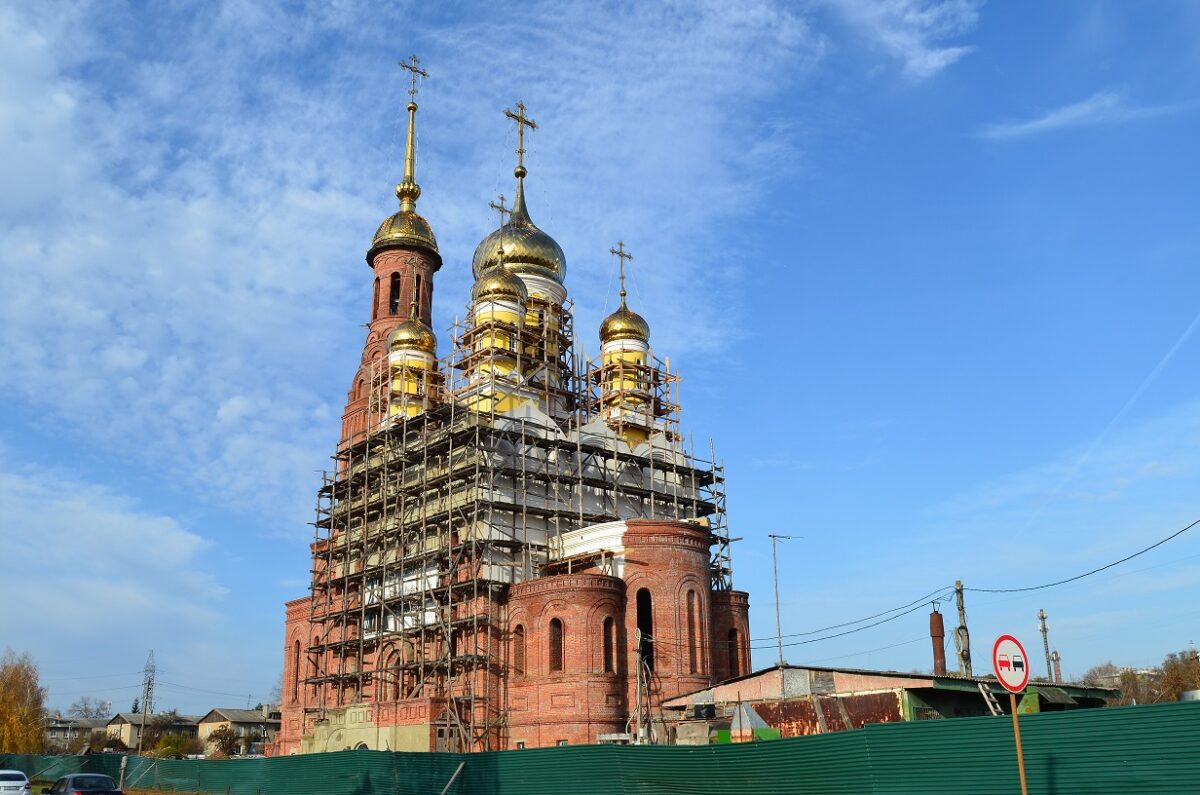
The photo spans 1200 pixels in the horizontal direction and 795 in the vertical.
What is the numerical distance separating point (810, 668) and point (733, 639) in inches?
357

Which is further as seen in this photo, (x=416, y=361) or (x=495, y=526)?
(x=416, y=361)

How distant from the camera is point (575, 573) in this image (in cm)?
3441

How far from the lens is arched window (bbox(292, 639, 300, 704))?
147 ft

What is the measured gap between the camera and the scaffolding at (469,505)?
35.5 m

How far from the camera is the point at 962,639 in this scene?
35.5 metres

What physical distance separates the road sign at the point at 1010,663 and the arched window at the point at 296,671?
38.8 m

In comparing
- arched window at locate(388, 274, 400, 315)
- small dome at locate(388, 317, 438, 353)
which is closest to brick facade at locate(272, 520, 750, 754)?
small dome at locate(388, 317, 438, 353)

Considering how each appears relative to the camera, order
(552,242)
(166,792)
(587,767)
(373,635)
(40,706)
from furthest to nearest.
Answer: (40,706) < (552,242) < (373,635) < (166,792) < (587,767)

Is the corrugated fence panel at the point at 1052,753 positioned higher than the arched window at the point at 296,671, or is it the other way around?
Result: the arched window at the point at 296,671

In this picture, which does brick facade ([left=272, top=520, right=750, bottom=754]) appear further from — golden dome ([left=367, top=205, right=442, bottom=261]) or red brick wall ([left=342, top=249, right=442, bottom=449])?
golden dome ([left=367, top=205, right=442, bottom=261])

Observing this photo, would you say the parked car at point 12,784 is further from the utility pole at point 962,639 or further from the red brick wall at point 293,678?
the utility pole at point 962,639

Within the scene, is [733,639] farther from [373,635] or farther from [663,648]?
[373,635]

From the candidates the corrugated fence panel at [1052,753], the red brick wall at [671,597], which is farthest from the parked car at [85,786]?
the corrugated fence panel at [1052,753]

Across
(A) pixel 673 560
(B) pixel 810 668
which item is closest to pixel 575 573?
(A) pixel 673 560
